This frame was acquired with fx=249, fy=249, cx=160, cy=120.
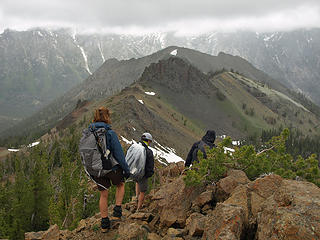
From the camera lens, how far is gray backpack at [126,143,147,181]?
28.0ft

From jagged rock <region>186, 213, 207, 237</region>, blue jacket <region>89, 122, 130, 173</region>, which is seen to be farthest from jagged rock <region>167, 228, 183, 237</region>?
blue jacket <region>89, 122, 130, 173</region>

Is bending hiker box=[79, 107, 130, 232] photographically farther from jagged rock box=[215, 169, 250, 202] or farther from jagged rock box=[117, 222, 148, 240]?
jagged rock box=[215, 169, 250, 202]

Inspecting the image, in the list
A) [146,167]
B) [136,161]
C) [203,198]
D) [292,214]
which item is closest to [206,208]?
[203,198]

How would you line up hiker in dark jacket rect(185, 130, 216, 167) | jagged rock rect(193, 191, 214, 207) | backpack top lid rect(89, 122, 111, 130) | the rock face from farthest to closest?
hiker in dark jacket rect(185, 130, 216, 167) < jagged rock rect(193, 191, 214, 207) < backpack top lid rect(89, 122, 111, 130) < the rock face

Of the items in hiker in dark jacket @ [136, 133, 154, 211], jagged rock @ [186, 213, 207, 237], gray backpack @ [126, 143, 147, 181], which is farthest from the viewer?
hiker in dark jacket @ [136, 133, 154, 211]

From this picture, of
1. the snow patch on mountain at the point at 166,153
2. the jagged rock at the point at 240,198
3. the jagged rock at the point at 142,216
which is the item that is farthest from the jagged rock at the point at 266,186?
the snow patch on mountain at the point at 166,153

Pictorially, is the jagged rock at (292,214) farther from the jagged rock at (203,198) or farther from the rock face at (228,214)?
the jagged rock at (203,198)

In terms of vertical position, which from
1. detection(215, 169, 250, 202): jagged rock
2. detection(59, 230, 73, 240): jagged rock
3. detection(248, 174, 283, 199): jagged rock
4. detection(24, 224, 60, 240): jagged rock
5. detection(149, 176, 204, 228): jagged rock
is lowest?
detection(59, 230, 73, 240): jagged rock

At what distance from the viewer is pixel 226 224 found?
5.17 meters

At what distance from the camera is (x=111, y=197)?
18625 millimetres

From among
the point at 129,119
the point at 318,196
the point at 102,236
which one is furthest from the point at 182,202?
the point at 129,119

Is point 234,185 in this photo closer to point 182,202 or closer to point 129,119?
point 182,202

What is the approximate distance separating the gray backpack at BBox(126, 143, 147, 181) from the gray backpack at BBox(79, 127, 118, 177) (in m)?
1.47

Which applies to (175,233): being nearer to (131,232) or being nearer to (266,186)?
(131,232)
